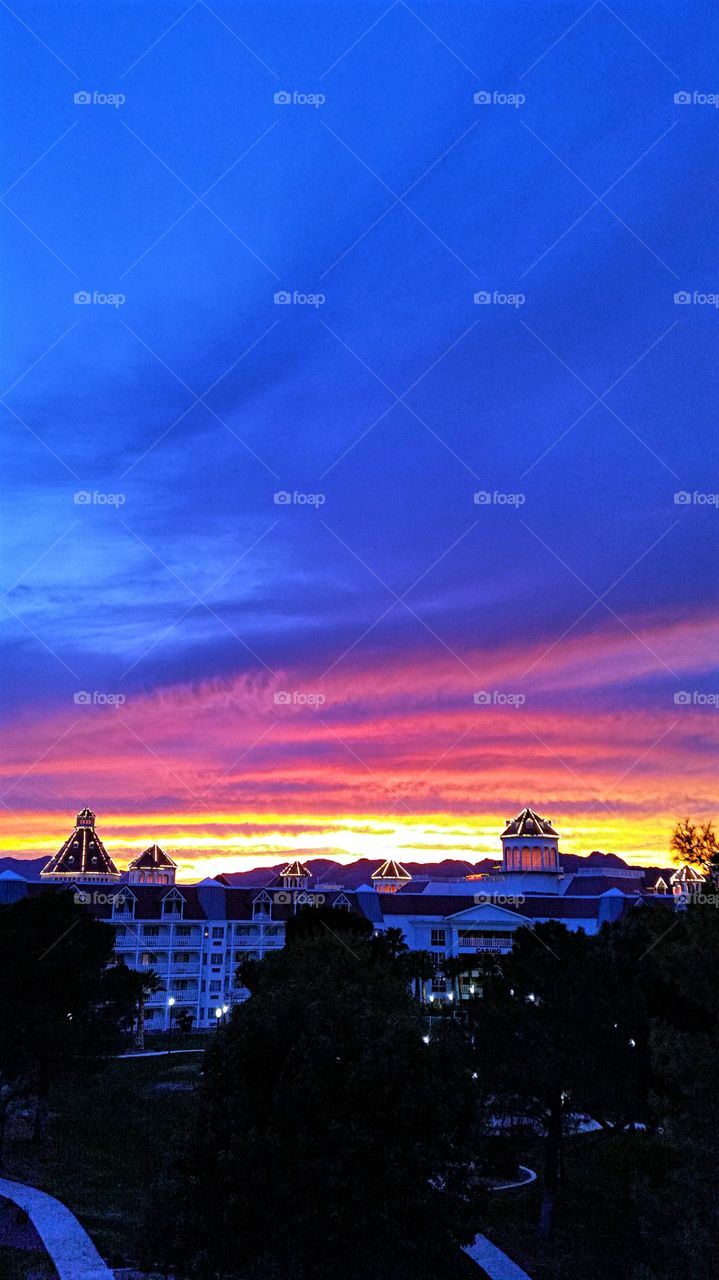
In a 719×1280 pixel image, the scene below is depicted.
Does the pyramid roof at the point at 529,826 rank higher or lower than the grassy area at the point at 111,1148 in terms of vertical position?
higher

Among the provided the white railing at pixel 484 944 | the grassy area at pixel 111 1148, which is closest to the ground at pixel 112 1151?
the grassy area at pixel 111 1148

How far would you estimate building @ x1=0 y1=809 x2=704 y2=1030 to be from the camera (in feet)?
334

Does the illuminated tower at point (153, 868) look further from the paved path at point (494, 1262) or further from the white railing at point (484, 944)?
the paved path at point (494, 1262)

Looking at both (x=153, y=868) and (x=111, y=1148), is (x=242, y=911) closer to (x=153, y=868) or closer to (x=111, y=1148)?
(x=153, y=868)

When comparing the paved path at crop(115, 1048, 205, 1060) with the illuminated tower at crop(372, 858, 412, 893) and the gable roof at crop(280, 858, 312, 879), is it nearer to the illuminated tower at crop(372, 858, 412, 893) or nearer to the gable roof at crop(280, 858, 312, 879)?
the gable roof at crop(280, 858, 312, 879)

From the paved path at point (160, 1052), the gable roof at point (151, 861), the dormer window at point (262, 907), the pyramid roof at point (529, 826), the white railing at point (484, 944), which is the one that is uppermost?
the pyramid roof at point (529, 826)

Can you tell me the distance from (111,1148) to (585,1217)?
21200 millimetres

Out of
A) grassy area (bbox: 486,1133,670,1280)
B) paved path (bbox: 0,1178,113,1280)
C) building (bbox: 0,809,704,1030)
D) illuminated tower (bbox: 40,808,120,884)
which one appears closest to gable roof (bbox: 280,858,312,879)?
building (bbox: 0,809,704,1030)

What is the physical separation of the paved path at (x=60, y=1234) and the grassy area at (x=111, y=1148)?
0.43 m

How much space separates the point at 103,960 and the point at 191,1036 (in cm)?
4622

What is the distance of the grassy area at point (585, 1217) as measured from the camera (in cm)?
3200

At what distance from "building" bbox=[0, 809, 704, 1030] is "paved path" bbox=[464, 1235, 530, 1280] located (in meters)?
50.6

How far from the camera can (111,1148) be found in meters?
45.7

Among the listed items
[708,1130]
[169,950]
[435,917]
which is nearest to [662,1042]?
[708,1130]
